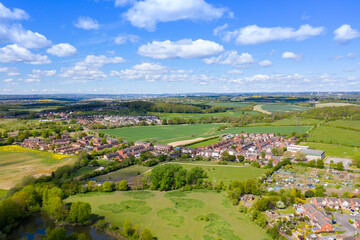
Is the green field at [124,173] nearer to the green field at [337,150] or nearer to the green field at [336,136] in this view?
the green field at [337,150]

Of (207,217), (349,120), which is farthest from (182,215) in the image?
(349,120)

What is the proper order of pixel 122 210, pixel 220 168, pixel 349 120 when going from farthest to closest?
pixel 349 120
pixel 220 168
pixel 122 210

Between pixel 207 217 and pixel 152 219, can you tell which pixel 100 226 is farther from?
pixel 207 217

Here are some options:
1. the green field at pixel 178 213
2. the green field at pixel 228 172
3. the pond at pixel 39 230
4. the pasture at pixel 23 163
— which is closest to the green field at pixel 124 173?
the green field at pixel 178 213

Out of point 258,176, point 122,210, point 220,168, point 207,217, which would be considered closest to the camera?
point 207,217

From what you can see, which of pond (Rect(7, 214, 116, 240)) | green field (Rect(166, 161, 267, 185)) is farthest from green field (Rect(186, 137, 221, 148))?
pond (Rect(7, 214, 116, 240))

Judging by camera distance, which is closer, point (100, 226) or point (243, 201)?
point (100, 226)
